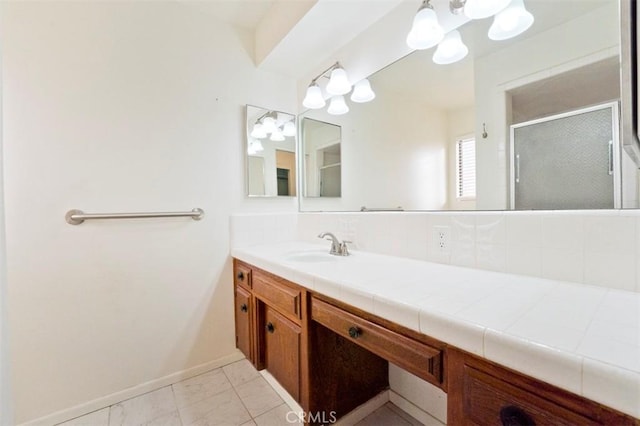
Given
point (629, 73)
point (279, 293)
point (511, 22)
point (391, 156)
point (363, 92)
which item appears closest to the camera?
point (629, 73)

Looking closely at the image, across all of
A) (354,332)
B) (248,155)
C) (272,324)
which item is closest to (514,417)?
(354,332)

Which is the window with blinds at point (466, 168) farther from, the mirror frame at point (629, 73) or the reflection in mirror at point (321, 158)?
the reflection in mirror at point (321, 158)

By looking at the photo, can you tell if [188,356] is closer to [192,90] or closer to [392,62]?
[192,90]

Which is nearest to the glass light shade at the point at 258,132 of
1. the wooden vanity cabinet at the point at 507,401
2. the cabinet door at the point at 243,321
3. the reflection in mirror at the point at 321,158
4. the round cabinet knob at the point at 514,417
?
the reflection in mirror at the point at 321,158

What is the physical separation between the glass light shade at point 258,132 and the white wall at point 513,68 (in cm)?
135

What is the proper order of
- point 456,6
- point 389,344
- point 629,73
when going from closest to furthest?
point 629,73
point 389,344
point 456,6

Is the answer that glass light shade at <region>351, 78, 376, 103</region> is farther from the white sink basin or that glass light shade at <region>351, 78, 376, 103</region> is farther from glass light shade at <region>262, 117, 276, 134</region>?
the white sink basin

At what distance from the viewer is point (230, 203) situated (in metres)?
1.80

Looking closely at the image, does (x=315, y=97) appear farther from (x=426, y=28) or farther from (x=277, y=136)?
(x=426, y=28)

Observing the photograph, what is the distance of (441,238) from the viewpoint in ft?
3.82

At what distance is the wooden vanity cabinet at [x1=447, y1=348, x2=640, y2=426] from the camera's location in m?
0.45

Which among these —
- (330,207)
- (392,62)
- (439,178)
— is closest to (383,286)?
(439,178)

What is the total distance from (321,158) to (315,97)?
1.38 feet

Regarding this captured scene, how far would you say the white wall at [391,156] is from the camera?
1.27m
